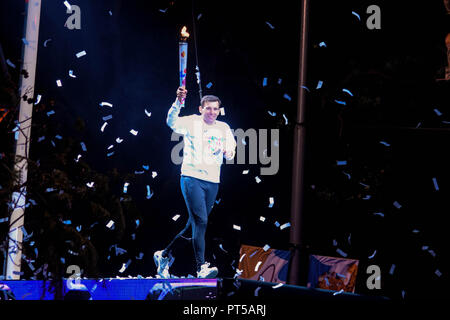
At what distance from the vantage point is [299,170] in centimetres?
837

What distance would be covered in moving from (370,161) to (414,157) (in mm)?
979

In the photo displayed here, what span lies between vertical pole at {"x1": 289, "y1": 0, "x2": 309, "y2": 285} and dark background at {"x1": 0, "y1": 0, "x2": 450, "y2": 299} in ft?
0.40

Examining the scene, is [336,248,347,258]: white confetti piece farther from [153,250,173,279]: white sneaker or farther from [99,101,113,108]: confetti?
[99,101,113,108]: confetti

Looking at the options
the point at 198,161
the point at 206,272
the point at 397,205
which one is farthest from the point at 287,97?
the point at 206,272

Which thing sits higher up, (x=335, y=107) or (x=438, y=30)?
(x=438, y=30)

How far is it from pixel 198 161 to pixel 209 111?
29.9 inches

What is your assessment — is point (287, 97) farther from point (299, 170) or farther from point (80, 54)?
point (80, 54)

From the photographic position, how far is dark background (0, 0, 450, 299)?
27.7ft

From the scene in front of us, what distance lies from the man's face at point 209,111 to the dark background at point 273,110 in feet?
0.95

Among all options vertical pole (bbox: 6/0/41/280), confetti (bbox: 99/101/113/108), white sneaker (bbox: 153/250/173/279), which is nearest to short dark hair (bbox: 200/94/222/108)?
confetti (bbox: 99/101/113/108)

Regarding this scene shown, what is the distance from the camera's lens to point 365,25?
34.9ft
